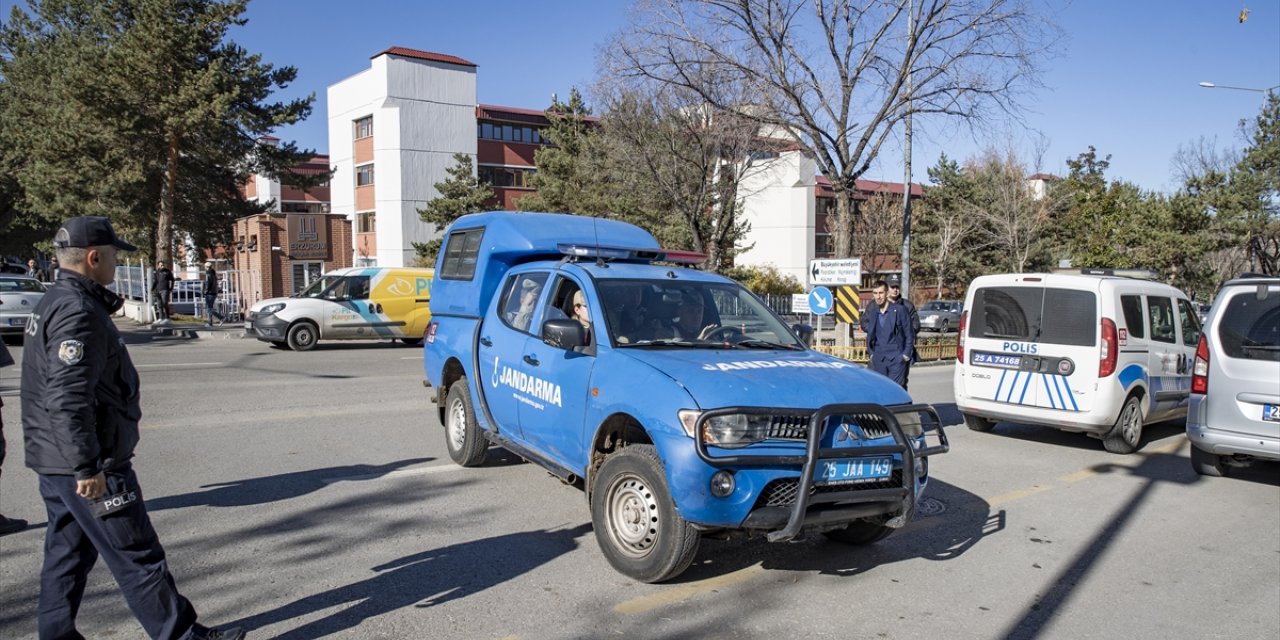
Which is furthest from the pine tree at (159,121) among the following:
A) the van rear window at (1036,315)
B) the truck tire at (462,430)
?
the van rear window at (1036,315)

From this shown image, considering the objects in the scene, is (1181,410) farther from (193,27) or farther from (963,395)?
(193,27)

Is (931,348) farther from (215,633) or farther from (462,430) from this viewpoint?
(215,633)

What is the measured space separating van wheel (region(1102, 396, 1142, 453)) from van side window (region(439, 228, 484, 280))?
701 cm

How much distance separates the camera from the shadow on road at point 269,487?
6.24 m

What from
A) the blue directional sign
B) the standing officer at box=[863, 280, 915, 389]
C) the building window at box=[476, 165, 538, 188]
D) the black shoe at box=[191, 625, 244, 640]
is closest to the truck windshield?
the black shoe at box=[191, 625, 244, 640]

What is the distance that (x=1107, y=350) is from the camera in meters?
9.01

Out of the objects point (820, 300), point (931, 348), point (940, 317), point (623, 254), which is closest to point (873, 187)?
point (940, 317)

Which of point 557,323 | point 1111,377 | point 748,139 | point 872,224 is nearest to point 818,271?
point 748,139

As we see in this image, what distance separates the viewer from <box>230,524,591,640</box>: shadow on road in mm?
4245

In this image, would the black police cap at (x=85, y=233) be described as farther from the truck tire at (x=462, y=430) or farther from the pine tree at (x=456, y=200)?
the pine tree at (x=456, y=200)

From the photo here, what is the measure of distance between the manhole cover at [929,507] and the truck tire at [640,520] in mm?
2605

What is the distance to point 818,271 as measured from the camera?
17922 millimetres

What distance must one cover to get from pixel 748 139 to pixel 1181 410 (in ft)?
47.0

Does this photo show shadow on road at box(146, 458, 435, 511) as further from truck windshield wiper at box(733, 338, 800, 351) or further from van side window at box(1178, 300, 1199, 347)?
van side window at box(1178, 300, 1199, 347)
